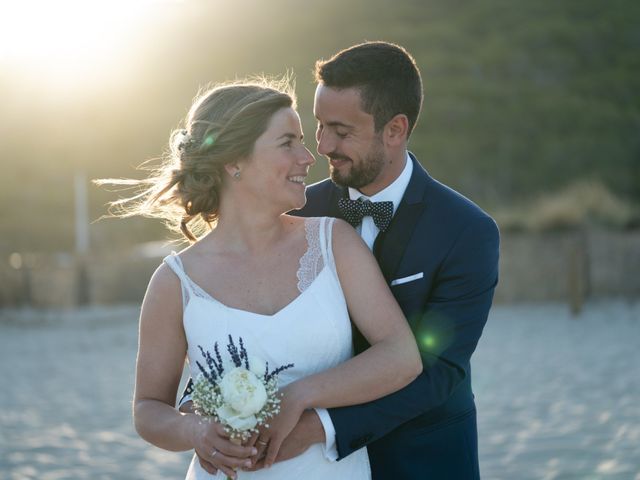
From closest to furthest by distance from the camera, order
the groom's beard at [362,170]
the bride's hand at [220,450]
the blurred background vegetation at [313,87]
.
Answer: the bride's hand at [220,450], the groom's beard at [362,170], the blurred background vegetation at [313,87]

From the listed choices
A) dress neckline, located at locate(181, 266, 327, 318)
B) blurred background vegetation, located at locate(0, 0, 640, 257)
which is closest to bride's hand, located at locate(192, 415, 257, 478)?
dress neckline, located at locate(181, 266, 327, 318)

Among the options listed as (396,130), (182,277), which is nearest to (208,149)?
(182,277)

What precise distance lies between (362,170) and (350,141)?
0.11 meters

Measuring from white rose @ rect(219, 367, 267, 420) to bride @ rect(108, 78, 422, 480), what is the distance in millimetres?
241

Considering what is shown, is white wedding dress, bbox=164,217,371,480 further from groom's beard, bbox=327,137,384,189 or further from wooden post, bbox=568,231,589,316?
wooden post, bbox=568,231,589,316

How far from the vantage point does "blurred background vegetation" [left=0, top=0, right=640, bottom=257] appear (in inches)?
1622

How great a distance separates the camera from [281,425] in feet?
8.18

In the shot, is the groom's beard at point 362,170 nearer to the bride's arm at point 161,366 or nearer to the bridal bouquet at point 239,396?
the bride's arm at point 161,366

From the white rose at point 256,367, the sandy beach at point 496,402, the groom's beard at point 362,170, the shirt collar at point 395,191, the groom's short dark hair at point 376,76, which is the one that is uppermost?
the groom's short dark hair at point 376,76

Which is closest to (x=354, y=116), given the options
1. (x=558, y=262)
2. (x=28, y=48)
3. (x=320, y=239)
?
(x=320, y=239)

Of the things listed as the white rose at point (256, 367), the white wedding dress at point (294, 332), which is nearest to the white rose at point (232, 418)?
the white rose at point (256, 367)

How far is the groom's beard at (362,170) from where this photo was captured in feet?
10.4

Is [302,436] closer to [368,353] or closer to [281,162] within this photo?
[368,353]

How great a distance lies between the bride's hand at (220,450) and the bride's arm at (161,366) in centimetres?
10
